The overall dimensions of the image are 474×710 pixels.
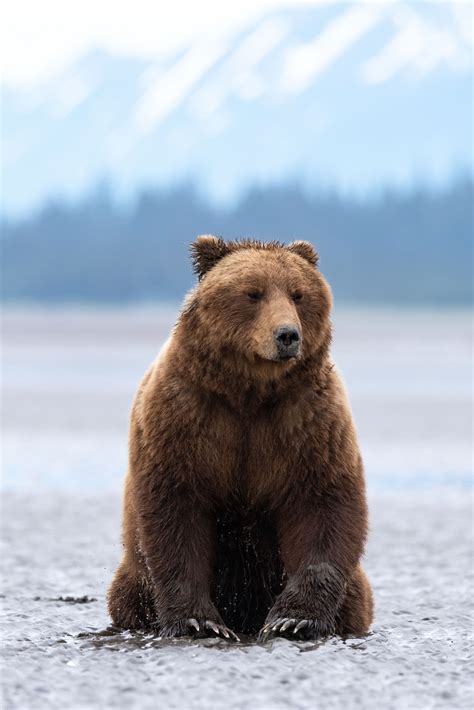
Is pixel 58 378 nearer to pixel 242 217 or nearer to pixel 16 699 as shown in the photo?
pixel 16 699

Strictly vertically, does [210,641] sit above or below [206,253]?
below

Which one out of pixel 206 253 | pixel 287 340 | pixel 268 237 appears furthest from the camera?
pixel 268 237

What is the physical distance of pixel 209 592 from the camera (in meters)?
5.53

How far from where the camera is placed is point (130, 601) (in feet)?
19.1

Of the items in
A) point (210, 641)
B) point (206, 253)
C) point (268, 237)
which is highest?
point (268, 237)

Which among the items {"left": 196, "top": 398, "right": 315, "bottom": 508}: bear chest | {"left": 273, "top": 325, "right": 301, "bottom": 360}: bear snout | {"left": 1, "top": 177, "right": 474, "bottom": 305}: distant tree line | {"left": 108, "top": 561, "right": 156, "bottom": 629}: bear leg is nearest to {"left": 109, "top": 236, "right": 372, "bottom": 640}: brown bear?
{"left": 196, "top": 398, "right": 315, "bottom": 508}: bear chest

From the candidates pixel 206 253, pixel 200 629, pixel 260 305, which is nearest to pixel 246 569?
pixel 200 629

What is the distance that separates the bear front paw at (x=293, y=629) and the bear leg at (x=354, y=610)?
27 cm

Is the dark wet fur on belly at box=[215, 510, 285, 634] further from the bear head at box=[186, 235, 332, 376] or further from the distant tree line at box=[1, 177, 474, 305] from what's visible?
the distant tree line at box=[1, 177, 474, 305]

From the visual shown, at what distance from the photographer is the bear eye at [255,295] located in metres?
5.30

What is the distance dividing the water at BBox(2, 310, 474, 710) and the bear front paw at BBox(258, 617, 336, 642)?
6 centimetres

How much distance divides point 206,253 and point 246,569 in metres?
1.20

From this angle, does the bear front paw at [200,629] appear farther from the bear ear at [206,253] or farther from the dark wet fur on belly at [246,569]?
the bear ear at [206,253]

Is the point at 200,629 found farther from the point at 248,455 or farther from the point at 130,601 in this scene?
the point at 248,455
